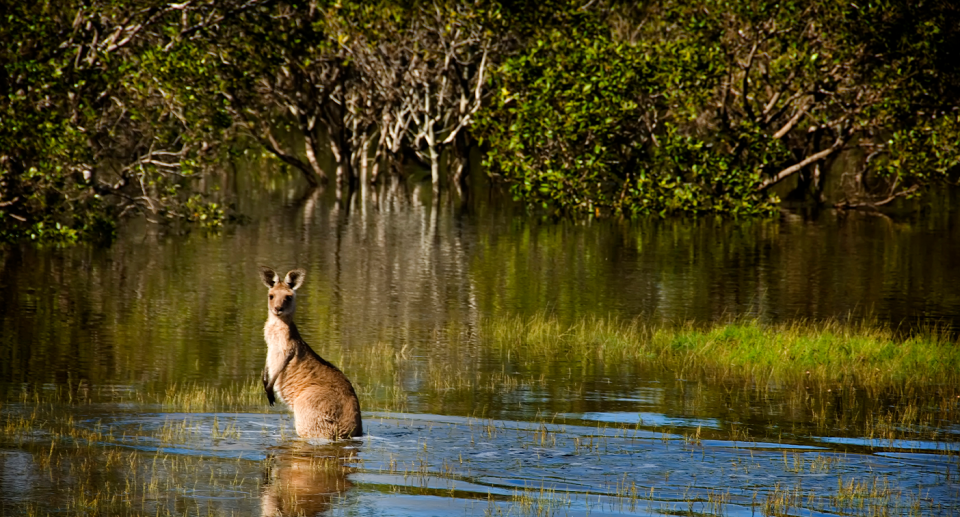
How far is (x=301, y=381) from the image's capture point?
12.5 metres

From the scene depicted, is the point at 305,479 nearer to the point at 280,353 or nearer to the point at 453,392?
the point at 280,353

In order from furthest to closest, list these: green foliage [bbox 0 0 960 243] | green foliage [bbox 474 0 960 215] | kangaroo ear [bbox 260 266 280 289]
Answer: green foliage [bbox 474 0 960 215]
green foliage [bbox 0 0 960 243]
kangaroo ear [bbox 260 266 280 289]

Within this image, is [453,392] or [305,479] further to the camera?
[453,392]

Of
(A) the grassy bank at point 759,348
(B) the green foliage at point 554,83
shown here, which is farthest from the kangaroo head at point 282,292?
(B) the green foliage at point 554,83

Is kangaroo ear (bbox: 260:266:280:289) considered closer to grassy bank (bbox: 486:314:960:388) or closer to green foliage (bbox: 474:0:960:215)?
grassy bank (bbox: 486:314:960:388)

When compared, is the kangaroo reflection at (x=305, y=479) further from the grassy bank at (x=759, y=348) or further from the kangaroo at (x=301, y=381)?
the grassy bank at (x=759, y=348)

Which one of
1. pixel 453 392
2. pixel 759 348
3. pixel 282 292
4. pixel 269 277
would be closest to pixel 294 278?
pixel 282 292

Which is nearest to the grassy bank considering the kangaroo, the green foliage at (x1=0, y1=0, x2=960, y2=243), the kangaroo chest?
the kangaroo

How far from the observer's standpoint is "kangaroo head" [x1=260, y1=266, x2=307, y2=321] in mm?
12539

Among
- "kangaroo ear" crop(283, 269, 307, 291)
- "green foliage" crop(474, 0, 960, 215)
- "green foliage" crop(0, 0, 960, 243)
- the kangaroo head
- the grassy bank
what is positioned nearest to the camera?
"kangaroo ear" crop(283, 269, 307, 291)

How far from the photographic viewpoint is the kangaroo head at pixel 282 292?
41.1 ft

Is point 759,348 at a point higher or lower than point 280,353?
lower

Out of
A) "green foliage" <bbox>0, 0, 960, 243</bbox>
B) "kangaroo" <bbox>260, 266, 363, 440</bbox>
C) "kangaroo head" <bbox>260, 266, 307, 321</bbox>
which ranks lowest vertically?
"kangaroo" <bbox>260, 266, 363, 440</bbox>

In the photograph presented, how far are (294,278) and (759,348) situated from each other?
8117 mm
